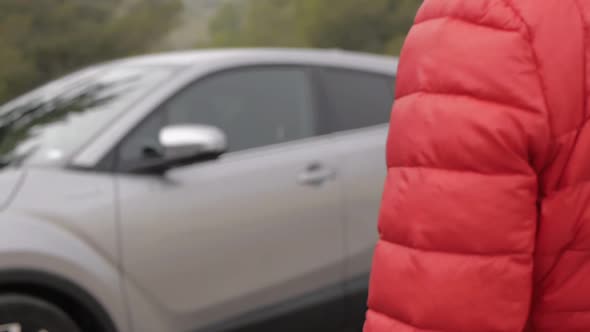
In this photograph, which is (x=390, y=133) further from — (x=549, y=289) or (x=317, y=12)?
(x=317, y=12)

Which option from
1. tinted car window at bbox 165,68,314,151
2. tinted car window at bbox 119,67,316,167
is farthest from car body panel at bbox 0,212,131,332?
tinted car window at bbox 165,68,314,151

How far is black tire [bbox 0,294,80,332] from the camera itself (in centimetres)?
276

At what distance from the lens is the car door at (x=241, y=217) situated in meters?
3.08

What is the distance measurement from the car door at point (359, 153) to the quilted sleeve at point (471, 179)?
2.62m

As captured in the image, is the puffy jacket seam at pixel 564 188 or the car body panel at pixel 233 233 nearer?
the puffy jacket seam at pixel 564 188

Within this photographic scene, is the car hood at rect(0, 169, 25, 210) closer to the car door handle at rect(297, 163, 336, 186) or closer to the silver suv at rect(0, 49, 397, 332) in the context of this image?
the silver suv at rect(0, 49, 397, 332)

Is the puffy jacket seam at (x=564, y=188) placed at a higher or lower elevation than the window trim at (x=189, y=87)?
higher

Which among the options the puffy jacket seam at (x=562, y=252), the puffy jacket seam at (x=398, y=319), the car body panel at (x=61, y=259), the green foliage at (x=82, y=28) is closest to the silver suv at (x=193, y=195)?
the car body panel at (x=61, y=259)

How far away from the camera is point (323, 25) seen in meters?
16.0

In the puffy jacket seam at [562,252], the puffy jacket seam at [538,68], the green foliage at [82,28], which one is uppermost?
the puffy jacket seam at [538,68]

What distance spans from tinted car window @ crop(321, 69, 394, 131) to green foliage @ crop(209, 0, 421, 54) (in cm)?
1139

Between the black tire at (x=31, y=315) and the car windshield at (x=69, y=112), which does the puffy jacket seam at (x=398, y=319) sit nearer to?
the black tire at (x=31, y=315)

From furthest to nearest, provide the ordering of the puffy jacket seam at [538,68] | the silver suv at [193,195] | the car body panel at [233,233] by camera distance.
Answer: the car body panel at [233,233] → the silver suv at [193,195] → the puffy jacket seam at [538,68]

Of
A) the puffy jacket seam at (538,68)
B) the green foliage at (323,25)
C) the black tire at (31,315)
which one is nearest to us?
the puffy jacket seam at (538,68)
